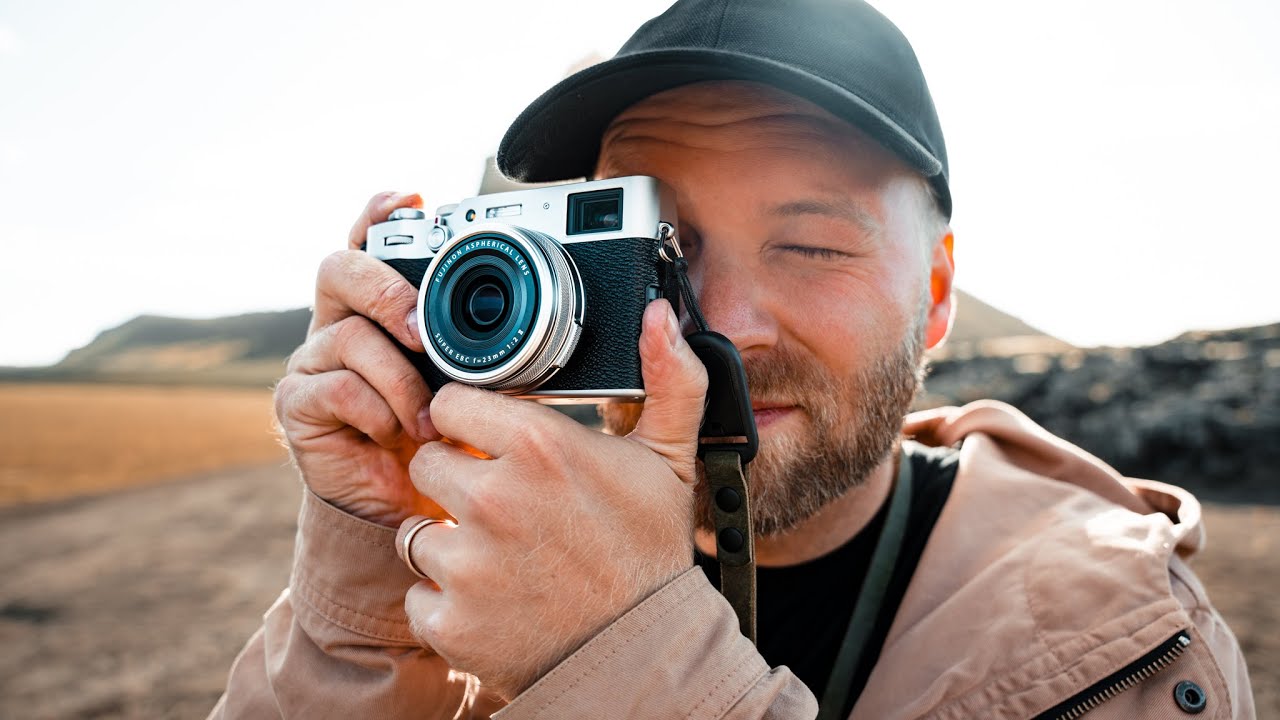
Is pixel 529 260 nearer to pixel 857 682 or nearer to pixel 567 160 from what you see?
pixel 567 160

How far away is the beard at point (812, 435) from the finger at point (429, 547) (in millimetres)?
650

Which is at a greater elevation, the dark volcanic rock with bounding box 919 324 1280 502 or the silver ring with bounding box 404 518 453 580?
the silver ring with bounding box 404 518 453 580

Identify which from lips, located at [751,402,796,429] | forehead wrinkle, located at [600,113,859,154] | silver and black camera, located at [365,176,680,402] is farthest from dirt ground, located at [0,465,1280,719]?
silver and black camera, located at [365,176,680,402]

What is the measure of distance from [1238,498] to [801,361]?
7.45m

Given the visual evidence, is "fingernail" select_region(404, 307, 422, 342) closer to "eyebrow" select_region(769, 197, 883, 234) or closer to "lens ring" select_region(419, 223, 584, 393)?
"lens ring" select_region(419, 223, 584, 393)

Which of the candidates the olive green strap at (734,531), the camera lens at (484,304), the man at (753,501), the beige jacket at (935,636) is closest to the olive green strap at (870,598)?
the man at (753,501)

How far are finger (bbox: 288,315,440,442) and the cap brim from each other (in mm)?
627

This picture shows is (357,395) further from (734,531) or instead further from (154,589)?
(154,589)

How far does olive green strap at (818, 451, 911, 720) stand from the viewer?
1655mm

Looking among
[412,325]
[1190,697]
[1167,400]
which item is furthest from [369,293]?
[1167,400]

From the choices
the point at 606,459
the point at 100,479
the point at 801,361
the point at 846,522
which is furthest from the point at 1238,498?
the point at 100,479

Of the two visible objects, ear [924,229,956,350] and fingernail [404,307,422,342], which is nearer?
fingernail [404,307,422,342]

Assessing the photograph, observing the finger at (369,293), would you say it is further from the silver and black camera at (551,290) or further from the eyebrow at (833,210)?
the eyebrow at (833,210)

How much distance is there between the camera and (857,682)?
5.54 ft
